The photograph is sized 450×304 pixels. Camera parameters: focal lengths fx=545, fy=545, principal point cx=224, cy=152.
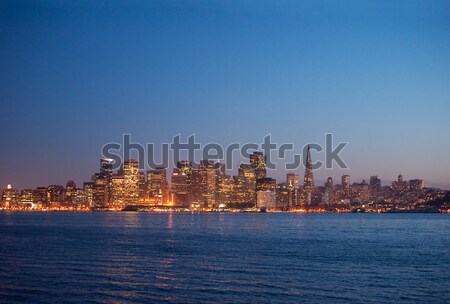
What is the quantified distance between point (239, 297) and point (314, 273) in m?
12.5

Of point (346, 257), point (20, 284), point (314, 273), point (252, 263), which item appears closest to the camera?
point (20, 284)

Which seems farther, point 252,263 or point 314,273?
point 252,263

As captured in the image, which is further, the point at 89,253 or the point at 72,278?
the point at 89,253

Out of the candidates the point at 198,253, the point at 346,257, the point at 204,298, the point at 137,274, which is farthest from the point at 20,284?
the point at 346,257

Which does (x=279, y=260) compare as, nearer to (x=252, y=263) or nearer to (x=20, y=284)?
(x=252, y=263)

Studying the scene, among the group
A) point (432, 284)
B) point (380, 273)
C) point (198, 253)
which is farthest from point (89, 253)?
point (432, 284)

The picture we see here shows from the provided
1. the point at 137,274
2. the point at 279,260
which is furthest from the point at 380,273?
the point at 137,274

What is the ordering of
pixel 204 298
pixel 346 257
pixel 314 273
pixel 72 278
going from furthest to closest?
pixel 346 257
pixel 314 273
pixel 72 278
pixel 204 298

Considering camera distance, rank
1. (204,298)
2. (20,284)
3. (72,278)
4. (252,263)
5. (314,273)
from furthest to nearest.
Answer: (252,263), (314,273), (72,278), (20,284), (204,298)

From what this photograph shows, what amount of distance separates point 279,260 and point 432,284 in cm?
1693

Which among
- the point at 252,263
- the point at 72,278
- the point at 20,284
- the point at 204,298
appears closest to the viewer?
the point at 204,298

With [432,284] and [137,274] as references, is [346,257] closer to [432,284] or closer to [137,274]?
[432,284]

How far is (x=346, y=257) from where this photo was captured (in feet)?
191

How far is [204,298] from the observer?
35031mm
